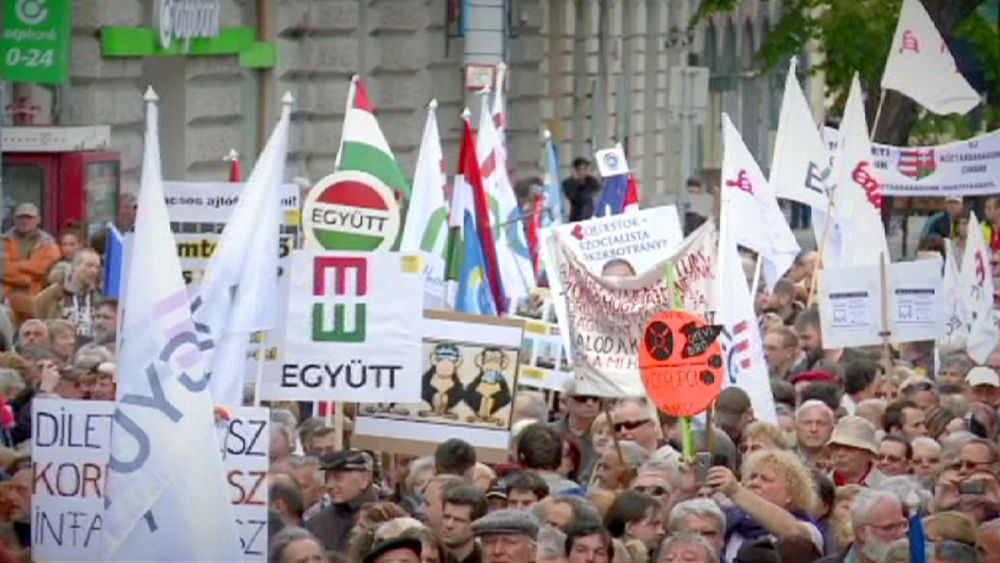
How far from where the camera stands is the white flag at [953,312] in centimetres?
2156

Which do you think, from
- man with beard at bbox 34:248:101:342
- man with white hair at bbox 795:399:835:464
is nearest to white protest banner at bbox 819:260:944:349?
man with white hair at bbox 795:399:835:464

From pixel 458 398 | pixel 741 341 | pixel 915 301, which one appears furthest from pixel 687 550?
pixel 915 301

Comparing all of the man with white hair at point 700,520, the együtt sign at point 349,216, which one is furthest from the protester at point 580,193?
the man with white hair at point 700,520

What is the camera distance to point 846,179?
2228cm

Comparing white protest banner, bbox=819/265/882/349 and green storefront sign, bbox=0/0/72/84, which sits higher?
green storefront sign, bbox=0/0/72/84

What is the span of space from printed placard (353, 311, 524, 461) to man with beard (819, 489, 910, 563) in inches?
126

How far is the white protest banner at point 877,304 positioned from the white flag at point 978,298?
3.52 ft

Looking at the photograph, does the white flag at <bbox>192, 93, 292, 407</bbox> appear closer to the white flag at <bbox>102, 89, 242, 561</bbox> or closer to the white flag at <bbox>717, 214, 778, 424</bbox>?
the white flag at <bbox>102, 89, 242, 561</bbox>

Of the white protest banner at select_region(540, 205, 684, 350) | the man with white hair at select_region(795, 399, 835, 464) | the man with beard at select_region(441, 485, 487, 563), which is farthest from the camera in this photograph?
the white protest banner at select_region(540, 205, 684, 350)

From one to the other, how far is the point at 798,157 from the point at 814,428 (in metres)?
6.96

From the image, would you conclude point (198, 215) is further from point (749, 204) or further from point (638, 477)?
point (749, 204)

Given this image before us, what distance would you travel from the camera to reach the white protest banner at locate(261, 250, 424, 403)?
604 inches

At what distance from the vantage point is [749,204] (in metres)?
21.0

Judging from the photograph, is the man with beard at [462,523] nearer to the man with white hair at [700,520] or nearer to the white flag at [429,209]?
the man with white hair at [700,520]
